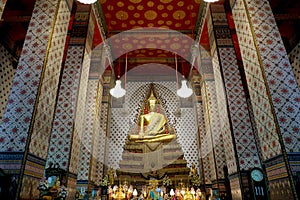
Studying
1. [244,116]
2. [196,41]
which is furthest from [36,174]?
[196,41]

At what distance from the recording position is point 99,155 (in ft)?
31.3

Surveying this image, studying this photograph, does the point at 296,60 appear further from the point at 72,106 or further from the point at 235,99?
the point at 72,106

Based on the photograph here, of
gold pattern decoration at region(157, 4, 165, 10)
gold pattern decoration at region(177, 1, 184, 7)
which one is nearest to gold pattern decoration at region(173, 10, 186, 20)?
gold pattern decoration at region(177, 1, 184, 7)

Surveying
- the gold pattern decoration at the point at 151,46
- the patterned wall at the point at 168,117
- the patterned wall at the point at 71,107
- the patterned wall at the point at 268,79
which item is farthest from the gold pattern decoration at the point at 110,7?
the patterned wall at the point at 168,117

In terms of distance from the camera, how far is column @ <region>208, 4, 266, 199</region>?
16.2ft

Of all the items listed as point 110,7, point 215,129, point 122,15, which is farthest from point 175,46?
point 215,129

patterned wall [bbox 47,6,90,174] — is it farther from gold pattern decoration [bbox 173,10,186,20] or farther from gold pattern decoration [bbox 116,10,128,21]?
gold pattern decoration [bbox 173,10,186,20]

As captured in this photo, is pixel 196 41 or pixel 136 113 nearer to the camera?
pixel 196 41

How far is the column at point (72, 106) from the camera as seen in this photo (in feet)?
16.7

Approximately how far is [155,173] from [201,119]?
9.74 ft

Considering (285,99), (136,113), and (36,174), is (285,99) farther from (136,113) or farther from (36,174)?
(136,113)

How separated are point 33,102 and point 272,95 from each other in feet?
11.9

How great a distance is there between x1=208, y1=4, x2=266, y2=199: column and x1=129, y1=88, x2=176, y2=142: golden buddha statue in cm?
440

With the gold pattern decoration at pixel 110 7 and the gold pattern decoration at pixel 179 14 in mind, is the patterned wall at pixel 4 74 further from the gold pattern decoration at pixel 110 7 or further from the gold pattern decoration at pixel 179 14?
the gold pattern decoration at pixel 179 14
